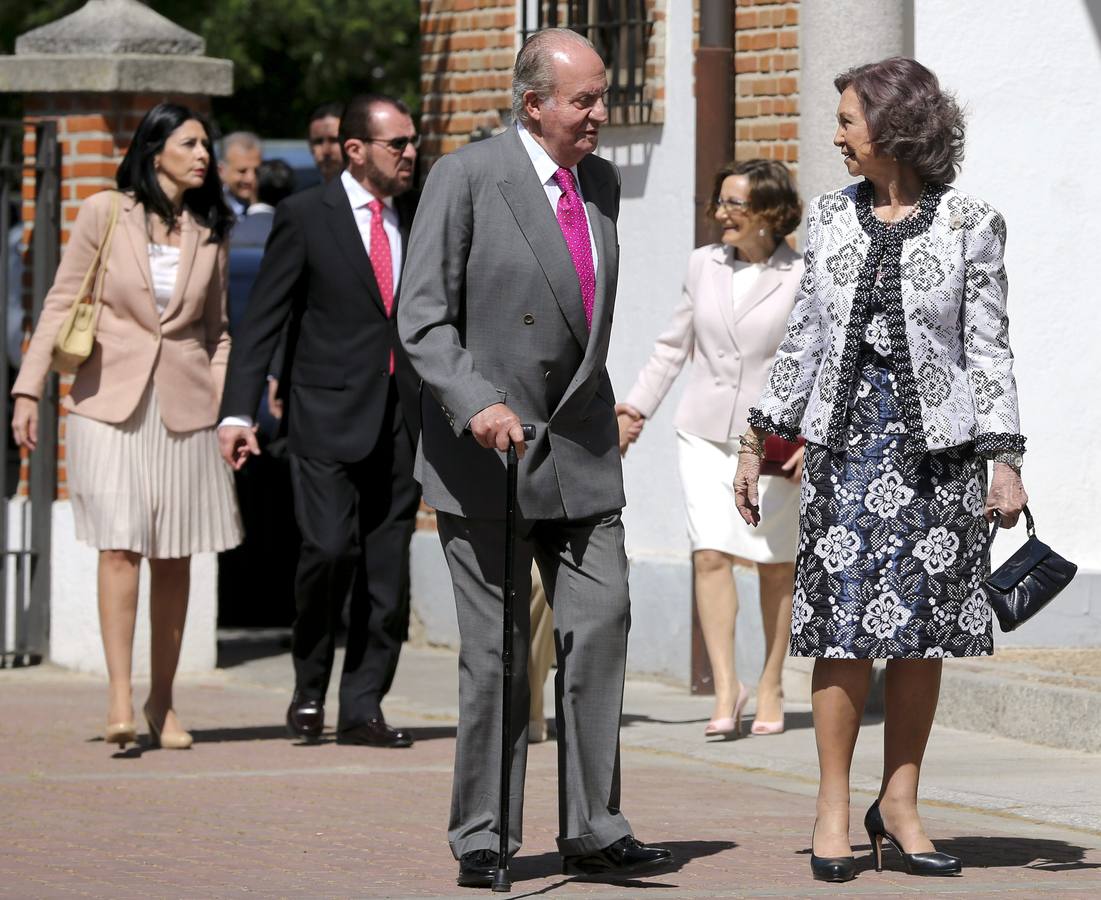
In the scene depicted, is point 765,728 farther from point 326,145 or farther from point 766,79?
point 326,145

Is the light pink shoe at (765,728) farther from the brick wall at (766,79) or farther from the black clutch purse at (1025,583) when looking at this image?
the black clutch purse at (1025,583)

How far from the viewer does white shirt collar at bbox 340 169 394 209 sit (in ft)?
27.9

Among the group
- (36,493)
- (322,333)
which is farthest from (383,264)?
(36,493)

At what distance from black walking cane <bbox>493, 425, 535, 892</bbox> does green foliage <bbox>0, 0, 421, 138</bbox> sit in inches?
836

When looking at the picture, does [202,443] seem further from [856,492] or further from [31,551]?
[856,492]

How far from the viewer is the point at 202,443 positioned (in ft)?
27.7

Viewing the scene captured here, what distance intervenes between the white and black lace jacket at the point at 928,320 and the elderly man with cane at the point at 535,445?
0.54 meters

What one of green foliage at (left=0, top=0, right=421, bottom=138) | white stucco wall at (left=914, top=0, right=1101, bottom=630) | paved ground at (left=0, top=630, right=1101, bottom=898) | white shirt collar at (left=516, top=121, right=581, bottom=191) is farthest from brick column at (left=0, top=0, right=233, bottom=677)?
green foliage at (left=0, top=0, right=421, bottom=138)

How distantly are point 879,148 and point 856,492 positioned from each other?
803mm

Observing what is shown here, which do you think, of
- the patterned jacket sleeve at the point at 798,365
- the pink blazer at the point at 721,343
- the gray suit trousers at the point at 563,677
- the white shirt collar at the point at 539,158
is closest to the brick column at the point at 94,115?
the pink blazer at the point at 721,343

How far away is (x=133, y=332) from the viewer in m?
8.39

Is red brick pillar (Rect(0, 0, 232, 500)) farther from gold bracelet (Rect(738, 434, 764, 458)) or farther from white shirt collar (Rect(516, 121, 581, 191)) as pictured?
gold bracelet (Rect(738, 434, 764, 458))

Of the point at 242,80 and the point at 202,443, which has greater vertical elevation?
the point at 242,80

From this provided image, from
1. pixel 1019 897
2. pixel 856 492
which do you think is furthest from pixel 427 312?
pixel 1019 897
